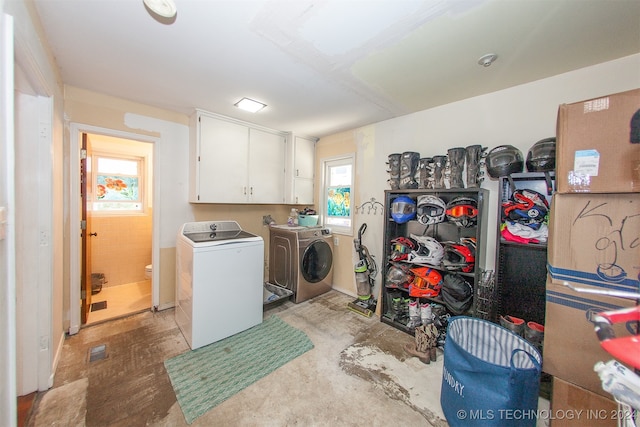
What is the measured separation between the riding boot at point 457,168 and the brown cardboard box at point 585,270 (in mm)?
841

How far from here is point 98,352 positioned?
206 cm

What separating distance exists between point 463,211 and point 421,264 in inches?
26.1

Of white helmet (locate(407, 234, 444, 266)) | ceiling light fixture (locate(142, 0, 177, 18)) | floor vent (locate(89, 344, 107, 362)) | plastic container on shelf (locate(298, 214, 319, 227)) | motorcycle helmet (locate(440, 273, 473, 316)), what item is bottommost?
floor vent (locate(89, 344, 107, 362))

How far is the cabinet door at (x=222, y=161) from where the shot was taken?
280 centimetres

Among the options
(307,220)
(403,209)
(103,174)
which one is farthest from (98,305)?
(403,209)

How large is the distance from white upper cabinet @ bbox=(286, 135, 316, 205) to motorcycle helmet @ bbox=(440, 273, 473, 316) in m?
2.29

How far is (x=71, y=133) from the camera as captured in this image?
2.26 meters

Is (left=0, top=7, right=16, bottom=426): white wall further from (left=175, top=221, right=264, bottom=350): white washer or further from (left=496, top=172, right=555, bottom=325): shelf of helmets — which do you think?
(left=496, top=172, right=555, bottom=325): shelf of helmets

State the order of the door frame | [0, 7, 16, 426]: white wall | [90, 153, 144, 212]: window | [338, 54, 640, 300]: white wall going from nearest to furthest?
[0, 7, 16, 426]: white wall, [338, 54, 640, 300]: white wall, the door frame, [90, 153, 144, 212]: window

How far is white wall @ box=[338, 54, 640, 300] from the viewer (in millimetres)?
1734

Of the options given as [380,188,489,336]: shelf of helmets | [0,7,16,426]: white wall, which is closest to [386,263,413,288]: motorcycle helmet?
[380,188,489,336]: shelf of helmets

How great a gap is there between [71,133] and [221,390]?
2.72 meters

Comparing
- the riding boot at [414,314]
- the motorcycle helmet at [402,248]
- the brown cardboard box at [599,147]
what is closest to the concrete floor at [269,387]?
the riding boot at [414,314]

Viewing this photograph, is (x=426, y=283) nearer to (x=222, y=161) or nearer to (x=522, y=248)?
(x=522, y=248)
